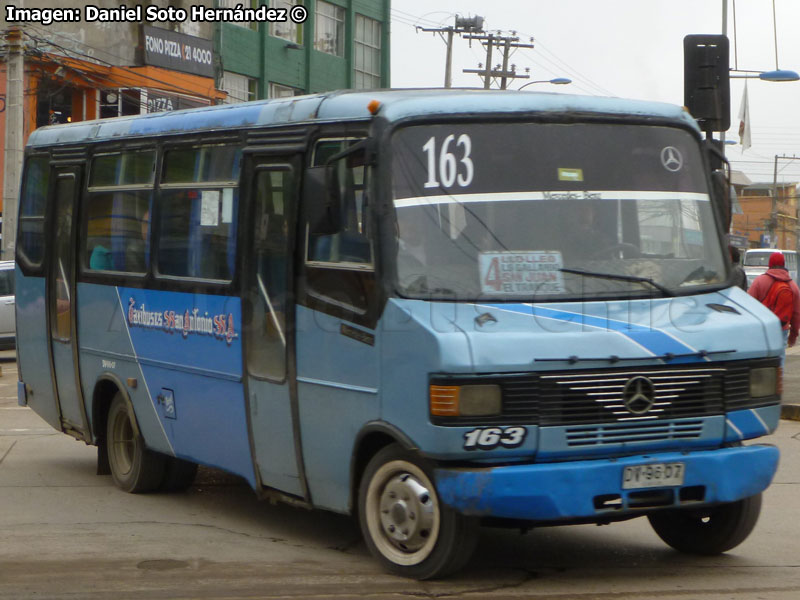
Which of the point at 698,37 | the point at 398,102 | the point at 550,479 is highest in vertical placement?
the point at 698,37

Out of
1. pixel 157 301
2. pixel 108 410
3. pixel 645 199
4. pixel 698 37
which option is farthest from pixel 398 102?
pixel 698 37

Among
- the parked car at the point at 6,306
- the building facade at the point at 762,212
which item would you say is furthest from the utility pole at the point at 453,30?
the building facade at the point at 762,212

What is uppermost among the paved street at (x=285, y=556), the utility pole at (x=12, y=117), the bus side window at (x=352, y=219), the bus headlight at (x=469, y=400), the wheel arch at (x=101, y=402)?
the utility pole at (x=12, y=117)

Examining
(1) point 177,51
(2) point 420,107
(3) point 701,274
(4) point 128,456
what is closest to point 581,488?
(3) point 701,274

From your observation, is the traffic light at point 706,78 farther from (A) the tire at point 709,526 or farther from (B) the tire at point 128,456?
(B) the tire at point 128,456

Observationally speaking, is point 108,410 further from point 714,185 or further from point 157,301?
point 714,185

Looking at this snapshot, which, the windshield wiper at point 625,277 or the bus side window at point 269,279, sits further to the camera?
the bus side window at point 269,279

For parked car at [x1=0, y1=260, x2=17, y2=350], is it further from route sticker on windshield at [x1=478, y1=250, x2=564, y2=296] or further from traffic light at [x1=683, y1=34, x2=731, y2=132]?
route sticker on windshield at [x1=478, y1=250, x2=564, y2=296]

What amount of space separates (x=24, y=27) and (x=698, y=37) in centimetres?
2490

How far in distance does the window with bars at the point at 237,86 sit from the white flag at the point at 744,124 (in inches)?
717

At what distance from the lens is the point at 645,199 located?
7312 mm

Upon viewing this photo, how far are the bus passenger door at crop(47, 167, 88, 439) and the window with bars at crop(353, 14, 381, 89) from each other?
4108cm

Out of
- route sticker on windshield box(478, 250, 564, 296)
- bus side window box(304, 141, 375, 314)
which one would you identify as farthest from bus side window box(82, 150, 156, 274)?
route sticker on windshield box(478, 250, 564, 296)

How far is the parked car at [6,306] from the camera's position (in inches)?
1014
